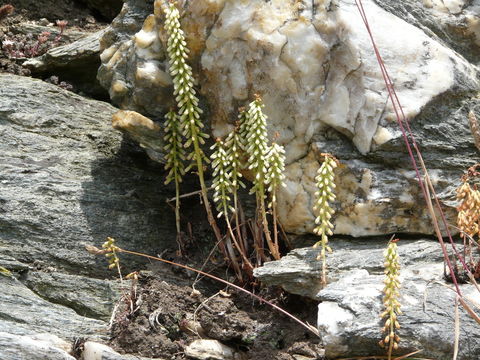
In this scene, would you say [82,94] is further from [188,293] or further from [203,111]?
[188,293]

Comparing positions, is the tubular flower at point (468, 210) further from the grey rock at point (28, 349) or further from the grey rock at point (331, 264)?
the grey rock at point (28, 349)

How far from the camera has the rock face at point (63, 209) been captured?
15.8 ft

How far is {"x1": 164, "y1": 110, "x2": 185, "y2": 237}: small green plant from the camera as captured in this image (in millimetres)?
5340

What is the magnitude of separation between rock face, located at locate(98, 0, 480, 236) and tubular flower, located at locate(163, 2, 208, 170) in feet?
0.61

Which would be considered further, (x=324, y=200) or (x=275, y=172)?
(x=275, y=172)

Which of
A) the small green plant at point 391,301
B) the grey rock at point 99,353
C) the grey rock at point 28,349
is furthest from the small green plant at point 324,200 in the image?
the grey rock at point 28,349

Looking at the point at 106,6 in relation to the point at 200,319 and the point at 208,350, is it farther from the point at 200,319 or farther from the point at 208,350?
the point at 208,350

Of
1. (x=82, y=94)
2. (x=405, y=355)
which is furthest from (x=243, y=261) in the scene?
(x=82, y=94)

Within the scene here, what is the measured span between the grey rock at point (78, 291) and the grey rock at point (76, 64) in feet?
7.88

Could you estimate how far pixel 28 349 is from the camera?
4242 mm

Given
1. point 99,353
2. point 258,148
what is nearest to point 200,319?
point 99,353

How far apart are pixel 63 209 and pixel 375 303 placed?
7.69 ft

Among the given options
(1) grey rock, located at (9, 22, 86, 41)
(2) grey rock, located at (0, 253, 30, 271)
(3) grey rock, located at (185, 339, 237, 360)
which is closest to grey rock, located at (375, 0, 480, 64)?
(3) grey rock, located at (185, 339, 237, 360)

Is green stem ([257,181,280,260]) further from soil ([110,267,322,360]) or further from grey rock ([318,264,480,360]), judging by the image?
grey rock ([318,264,480,360])
